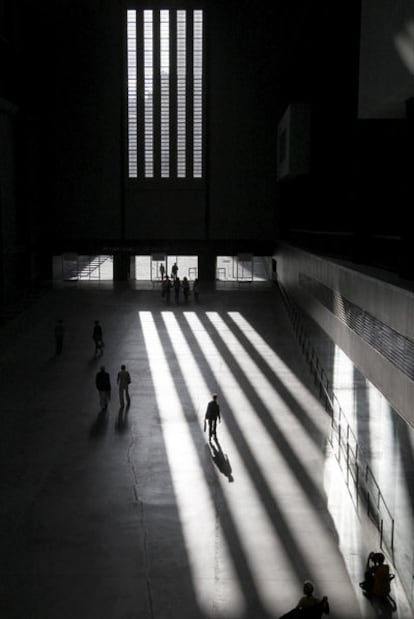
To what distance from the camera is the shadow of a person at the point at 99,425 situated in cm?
1462

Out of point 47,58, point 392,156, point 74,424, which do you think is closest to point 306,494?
point 74,424

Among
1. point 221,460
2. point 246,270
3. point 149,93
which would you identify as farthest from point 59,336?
point 246,270

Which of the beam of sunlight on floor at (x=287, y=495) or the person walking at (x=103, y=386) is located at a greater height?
the person walking at (x=103, y=386)

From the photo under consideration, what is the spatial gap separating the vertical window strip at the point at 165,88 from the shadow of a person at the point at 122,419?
2667cm

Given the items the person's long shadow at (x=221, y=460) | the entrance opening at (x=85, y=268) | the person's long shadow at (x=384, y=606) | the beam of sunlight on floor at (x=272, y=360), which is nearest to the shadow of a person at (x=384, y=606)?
the person's long shadow at (x=384, y=606)

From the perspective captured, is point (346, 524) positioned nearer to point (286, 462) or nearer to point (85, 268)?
point (286, 462)

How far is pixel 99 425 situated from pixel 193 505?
15.4 feet

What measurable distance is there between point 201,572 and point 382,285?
544 cm

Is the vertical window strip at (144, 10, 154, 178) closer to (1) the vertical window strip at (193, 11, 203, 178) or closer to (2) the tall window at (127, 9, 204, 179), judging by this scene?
(2) the tall window at (127, 9, 204, 179)

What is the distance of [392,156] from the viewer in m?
15.6

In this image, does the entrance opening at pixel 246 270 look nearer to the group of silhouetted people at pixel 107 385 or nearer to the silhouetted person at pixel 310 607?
the group of silhouetted people at pixel 107 385

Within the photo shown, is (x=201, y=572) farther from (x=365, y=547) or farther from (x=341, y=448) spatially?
(x=341, y=448)

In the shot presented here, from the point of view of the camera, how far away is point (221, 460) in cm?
1312

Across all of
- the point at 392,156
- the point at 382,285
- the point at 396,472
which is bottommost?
the point at 396,472
